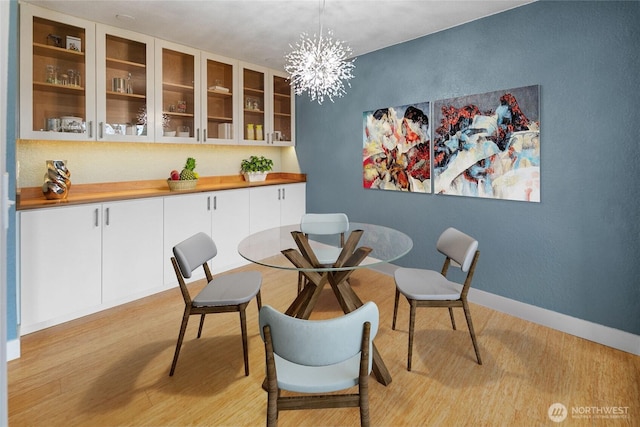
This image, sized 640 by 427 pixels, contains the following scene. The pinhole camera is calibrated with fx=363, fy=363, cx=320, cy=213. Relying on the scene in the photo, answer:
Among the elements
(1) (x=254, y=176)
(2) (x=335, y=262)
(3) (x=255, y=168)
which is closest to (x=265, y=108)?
(3) (x=255, y=168)

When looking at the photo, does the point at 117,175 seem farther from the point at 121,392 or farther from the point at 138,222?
the point at 121,392

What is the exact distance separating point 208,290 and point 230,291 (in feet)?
0.54

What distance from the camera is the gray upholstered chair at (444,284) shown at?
88.8 inches

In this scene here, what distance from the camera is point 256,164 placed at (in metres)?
4.77

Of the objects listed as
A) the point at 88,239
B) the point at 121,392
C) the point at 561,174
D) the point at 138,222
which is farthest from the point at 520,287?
the point at 88,239

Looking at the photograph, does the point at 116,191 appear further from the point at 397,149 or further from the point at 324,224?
the point at 397,149

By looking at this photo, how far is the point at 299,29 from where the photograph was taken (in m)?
3.38

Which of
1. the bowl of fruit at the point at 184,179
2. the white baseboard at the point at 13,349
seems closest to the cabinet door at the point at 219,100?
the bowl of fruit at the point at 184,179

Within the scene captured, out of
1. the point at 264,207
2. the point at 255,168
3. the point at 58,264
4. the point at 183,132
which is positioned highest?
the point at 183,132

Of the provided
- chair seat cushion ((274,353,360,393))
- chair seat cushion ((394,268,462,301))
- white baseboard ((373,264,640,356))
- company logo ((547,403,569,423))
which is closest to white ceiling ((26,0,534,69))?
chair seat cushion ((394,268,462,301))

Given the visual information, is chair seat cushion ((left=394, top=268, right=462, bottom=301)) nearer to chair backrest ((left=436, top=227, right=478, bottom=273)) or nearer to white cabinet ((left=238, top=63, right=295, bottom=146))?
chair backrest ((left=436, top=227, right=478, bottom=273))

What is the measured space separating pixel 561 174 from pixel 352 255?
70.1 inches

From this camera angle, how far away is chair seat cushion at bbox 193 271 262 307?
7.13ft

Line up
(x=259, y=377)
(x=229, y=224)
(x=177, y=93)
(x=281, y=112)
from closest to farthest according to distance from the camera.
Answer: (x=259, y=377)
(x=177, y=93)
(x=229, y=224)
(x=281, y=112)
